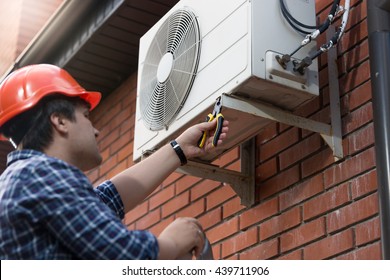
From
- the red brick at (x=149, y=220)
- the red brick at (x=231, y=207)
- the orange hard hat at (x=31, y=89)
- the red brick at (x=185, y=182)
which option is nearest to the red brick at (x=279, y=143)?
the red brick at (x=231, y=207)

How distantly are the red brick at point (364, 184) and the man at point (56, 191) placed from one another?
85 cm

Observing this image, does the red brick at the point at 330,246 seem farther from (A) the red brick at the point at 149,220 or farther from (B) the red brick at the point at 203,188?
(A) the red brick at the point at 149,220

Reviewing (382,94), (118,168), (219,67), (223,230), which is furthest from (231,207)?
(118,168)

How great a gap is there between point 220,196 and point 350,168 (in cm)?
87

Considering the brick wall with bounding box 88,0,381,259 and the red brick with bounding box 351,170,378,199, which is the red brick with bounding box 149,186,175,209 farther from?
the red brick with bounding box 351,170,378,199

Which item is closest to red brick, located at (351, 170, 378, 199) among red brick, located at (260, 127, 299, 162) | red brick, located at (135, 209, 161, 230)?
red brick, located at (260, 127, 299, 162)

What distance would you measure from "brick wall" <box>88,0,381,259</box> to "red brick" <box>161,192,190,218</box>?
3.6 inches

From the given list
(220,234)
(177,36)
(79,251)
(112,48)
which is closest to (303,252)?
(220,234)

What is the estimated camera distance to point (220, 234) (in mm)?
3496

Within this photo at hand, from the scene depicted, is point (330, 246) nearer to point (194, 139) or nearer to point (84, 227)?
point (194, 139)

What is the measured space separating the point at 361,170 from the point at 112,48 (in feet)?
7.24

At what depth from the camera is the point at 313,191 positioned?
2.98m

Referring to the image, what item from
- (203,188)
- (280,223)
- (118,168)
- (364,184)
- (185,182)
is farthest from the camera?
(118,168)

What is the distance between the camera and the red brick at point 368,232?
264 centimetres
